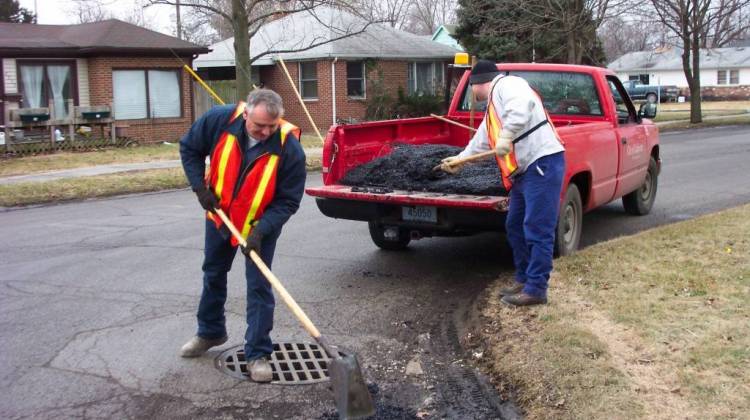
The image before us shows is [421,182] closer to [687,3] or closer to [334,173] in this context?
[334,173]

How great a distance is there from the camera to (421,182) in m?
7.15

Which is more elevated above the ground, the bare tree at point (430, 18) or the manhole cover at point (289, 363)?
the bare tree at point (430, 18)

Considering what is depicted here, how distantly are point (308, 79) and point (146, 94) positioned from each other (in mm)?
7534

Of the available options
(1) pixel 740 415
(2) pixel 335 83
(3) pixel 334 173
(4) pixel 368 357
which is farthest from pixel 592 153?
(2) pixel 335 83

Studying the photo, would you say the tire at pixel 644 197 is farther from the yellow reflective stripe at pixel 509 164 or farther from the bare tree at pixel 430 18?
the bare tree at pixel 430 18

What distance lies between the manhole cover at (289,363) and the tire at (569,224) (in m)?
2.73

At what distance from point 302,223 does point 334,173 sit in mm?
2671

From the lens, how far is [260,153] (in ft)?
A: 15.6

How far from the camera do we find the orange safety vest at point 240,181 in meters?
4.78

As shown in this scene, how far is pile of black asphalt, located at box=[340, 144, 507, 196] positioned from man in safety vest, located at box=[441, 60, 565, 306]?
0.82 metres

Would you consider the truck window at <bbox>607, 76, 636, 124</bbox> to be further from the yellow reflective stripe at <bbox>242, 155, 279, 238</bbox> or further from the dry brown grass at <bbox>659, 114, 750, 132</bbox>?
the dry brown grass at <bbox>659, 114, 750, 132</bbox>

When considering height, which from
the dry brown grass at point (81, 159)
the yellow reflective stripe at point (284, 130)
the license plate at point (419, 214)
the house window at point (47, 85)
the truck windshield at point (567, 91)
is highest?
the house window at point (47, 85)

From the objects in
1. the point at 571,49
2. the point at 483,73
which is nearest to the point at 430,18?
the point at 571,49

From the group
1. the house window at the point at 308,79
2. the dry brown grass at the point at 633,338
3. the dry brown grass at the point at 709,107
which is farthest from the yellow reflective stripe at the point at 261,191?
the dry brown grass at the point at 709,107
